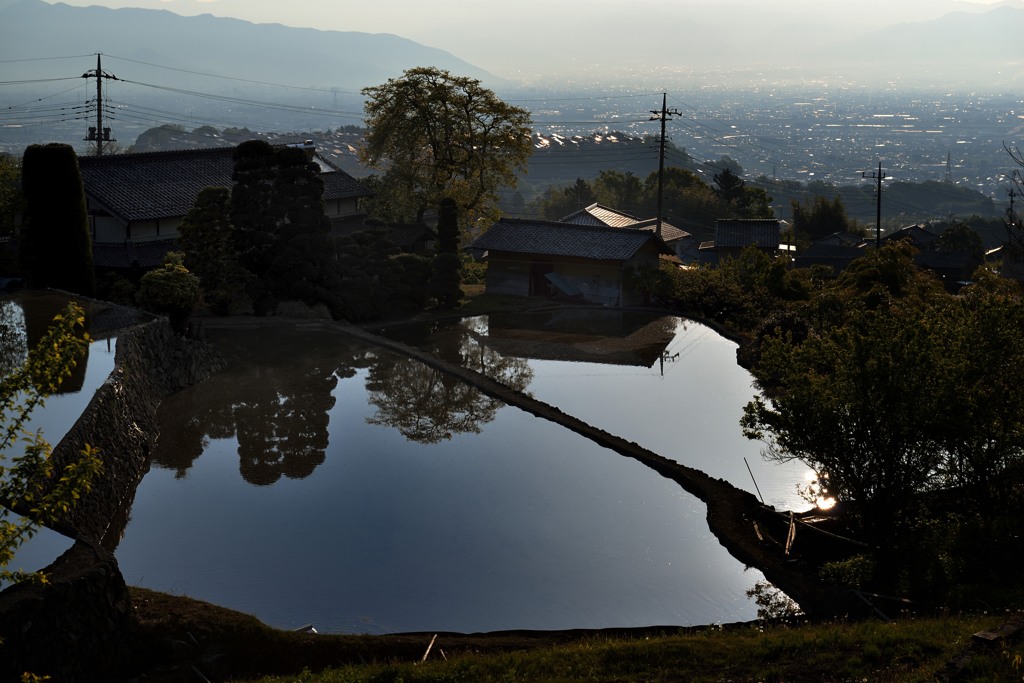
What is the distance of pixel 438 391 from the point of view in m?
27.8

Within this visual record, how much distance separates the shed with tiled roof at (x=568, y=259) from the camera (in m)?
41.1

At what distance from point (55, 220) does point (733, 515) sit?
2244 cm

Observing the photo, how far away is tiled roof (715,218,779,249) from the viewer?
2311 inches

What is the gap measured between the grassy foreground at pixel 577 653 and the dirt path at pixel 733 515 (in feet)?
5.56

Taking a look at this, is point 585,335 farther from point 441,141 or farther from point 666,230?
point 666,230

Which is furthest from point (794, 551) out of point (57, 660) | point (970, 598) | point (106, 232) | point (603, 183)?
point (603, 183)

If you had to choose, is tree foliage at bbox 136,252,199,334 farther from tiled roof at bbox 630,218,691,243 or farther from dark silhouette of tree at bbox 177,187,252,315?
tiled roof at bbox 630,218,691,243

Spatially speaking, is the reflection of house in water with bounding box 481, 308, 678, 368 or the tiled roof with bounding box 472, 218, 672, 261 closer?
the reflection of house in water with bounding box 481, 308, 678, 368

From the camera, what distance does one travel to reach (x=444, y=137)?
49156 mm

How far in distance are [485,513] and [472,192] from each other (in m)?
32.3

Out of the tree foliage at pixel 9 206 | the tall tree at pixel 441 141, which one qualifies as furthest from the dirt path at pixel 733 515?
the tall tree at pixel 441 141

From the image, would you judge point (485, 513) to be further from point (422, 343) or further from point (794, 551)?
point (422, 343)

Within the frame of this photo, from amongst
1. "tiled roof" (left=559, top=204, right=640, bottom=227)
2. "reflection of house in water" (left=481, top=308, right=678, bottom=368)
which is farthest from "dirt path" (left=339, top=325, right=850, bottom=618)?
"tiled roof" (left=559, top=204, right=640, bottom=227)

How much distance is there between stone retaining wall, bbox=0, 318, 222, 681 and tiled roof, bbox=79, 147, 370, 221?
556 inches
